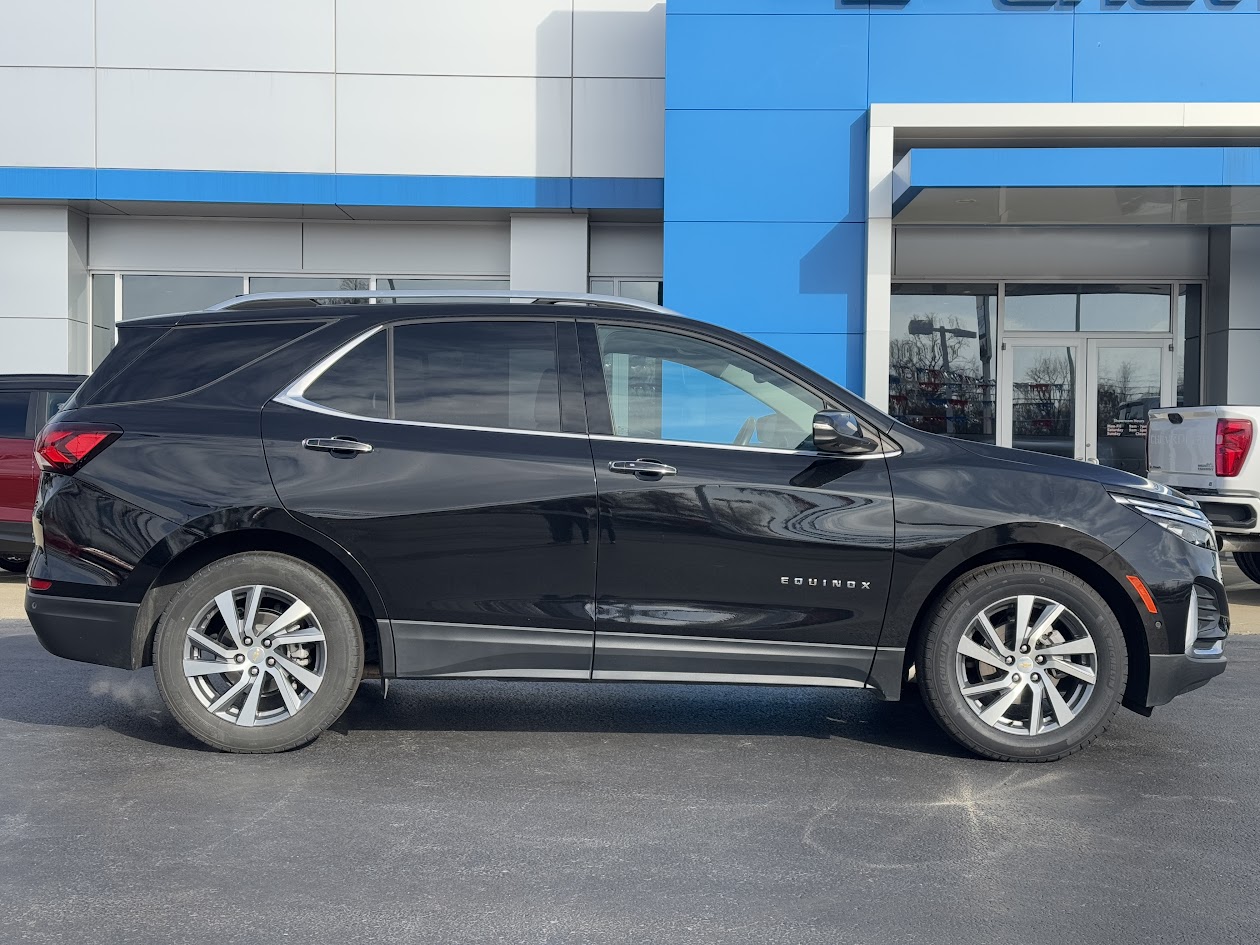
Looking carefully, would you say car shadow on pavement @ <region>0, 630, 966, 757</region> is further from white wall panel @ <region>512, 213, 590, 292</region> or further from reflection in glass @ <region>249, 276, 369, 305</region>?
reflection in glass @ <region>249, 276, 369, 305</region>

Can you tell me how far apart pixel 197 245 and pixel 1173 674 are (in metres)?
14.9

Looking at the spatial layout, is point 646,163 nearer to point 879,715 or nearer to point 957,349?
point 957,349

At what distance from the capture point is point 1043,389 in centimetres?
1684

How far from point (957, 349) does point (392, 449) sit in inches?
516

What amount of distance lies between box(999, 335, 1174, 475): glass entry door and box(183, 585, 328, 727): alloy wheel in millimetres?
13506

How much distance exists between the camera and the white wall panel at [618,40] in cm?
1574

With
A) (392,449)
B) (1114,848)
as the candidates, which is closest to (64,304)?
(392,449)

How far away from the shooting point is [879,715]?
5953 mm

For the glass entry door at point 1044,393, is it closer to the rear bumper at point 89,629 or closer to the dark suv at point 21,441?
the dark suv at point 21,441

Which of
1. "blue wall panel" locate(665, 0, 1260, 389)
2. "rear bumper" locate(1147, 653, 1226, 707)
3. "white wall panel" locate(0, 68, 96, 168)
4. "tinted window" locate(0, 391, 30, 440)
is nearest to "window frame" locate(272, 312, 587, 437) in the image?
"rear bumper" locate(1147, 653, 1226, 707)

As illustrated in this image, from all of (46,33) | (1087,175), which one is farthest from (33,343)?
(1087,175)

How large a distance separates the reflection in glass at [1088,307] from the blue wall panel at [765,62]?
4.16 meters

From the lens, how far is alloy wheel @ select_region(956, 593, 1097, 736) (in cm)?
499

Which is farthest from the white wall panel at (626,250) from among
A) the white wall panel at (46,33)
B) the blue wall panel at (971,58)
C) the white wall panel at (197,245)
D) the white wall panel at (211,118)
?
→ the white wall panel at (46,33)
